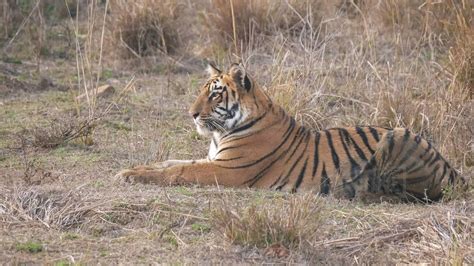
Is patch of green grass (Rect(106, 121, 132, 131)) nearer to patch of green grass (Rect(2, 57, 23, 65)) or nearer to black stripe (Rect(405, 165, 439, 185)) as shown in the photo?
patch of green grass (Rect(2, 57, 23, 65))

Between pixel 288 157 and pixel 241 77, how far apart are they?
603 millimetres

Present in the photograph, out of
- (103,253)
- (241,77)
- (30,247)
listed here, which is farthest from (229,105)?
(30,247)

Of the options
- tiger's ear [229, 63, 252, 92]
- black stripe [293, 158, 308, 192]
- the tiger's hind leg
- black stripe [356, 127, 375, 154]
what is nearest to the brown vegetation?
the tiger's hind leg

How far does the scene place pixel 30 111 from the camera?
893 cm

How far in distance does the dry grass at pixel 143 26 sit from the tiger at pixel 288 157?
3.81 m

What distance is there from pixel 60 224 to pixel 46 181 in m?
1.09

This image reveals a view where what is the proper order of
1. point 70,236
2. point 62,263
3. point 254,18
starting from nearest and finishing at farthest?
point 62,263
point 70,236
point 254,18

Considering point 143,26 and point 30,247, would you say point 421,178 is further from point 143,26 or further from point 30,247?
point 143,26

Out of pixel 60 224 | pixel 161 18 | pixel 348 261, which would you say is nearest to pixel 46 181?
pixel 60 224

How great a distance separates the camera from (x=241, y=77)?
6.70 meters

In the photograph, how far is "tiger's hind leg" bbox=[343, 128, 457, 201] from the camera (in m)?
6.40

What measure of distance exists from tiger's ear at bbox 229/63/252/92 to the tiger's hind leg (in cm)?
92

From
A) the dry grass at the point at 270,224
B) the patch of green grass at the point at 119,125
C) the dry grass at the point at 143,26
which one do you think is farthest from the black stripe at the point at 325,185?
the dry grass at the point at 143,26

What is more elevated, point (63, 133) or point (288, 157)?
point (288, 157)
